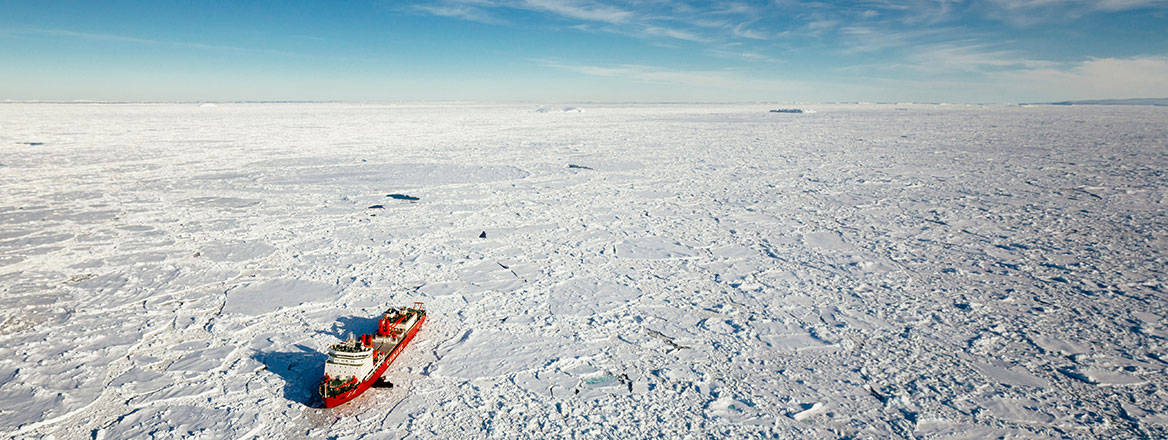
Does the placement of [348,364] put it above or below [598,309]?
above

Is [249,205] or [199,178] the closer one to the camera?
[249,205]

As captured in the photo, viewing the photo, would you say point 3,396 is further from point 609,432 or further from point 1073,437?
point 1073,437

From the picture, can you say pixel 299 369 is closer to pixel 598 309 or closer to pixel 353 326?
pixel 353 326

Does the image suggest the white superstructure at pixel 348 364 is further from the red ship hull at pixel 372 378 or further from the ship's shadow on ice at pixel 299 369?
the ship's shadow on ice at pixel 299 369

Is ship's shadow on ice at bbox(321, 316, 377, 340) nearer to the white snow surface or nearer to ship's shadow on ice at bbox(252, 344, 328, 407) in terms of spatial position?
the white snow surface

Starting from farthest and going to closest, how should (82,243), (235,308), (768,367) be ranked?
(82,243) → (235,308) → (768,367)

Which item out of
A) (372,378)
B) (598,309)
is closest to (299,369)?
(372,378)

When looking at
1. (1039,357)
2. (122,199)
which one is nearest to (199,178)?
(122,199)
